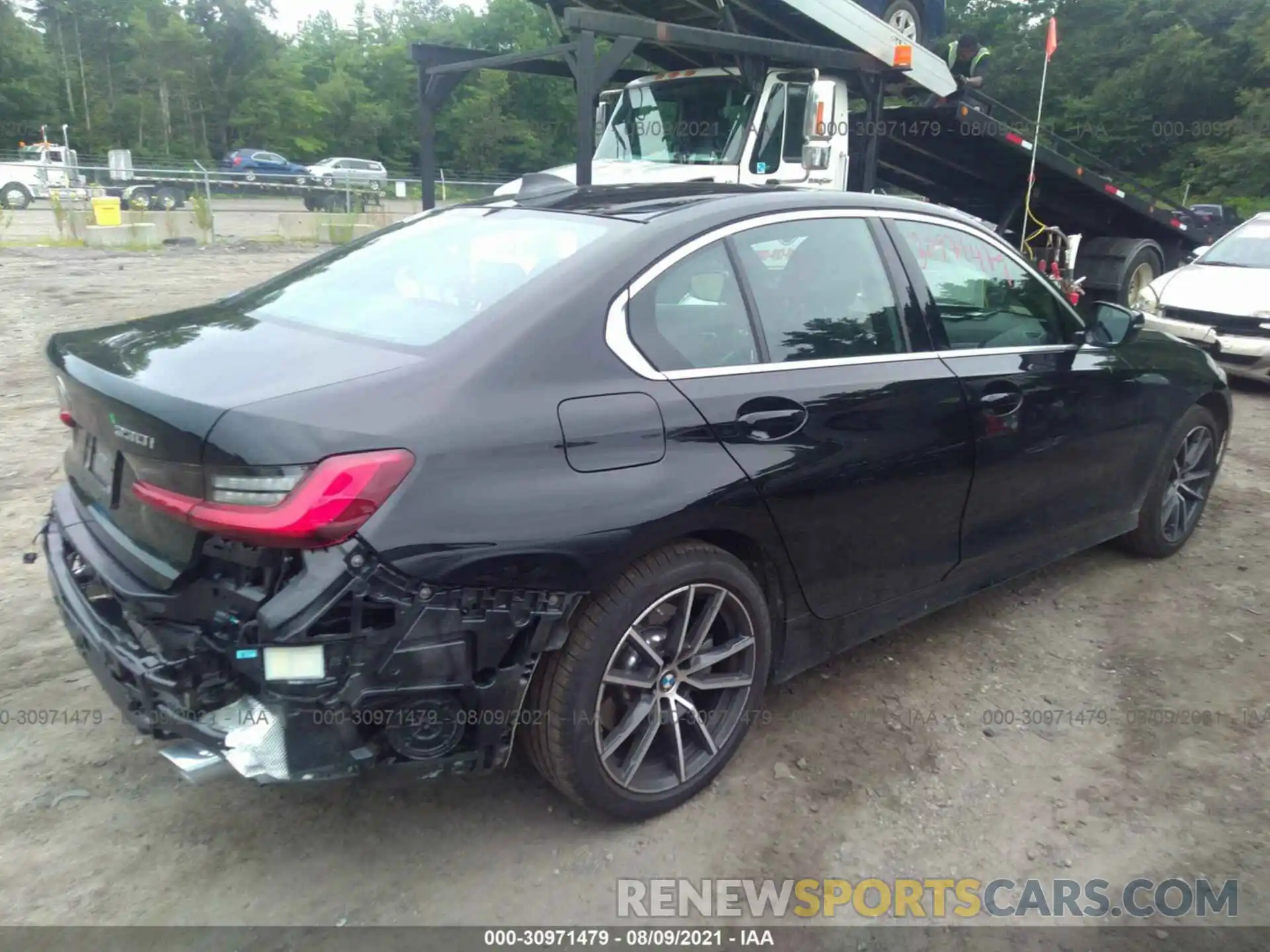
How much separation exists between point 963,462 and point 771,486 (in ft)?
3.08

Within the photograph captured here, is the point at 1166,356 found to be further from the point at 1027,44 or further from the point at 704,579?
the point at 1027,44

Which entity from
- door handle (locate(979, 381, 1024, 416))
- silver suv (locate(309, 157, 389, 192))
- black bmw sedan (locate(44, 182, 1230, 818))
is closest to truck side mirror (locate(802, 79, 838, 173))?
black bmw sedan (locate(44, 182, 1230, 818))

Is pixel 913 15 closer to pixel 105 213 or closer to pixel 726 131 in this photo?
pixel 726 131

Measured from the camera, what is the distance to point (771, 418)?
9.29 ft

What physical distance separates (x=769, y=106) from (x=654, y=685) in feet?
20.3

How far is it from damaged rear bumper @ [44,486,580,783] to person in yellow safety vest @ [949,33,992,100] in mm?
8341

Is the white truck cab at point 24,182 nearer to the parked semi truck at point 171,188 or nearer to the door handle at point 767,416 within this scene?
the parked semi truck at point 171,188

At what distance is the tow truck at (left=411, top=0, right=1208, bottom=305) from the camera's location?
24.4 feet

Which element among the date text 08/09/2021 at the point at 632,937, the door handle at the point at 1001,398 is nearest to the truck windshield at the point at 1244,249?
the door handle at the point at 1001,398

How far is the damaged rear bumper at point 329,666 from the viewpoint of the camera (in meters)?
2.17

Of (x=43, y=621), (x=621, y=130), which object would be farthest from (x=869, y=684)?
(x=621, y=130)

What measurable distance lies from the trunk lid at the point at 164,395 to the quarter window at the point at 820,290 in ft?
3.75

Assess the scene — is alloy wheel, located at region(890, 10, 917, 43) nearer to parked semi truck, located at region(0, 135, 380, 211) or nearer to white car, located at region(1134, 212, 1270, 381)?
white car, located at region(1134, 212, 1270, 381)

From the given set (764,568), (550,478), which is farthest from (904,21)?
(550,478)
